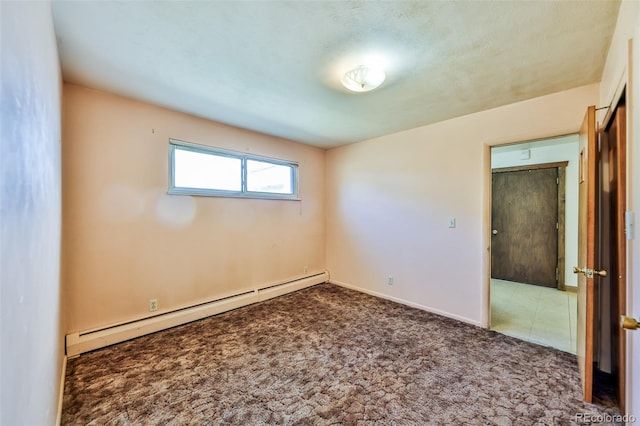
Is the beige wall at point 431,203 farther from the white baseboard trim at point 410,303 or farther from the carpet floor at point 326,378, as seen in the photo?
the carpet floor at point 326,378

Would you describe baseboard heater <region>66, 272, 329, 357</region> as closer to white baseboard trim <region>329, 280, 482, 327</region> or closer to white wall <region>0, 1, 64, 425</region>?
white baseboard trim <region>329, 280, 482, 327</region>

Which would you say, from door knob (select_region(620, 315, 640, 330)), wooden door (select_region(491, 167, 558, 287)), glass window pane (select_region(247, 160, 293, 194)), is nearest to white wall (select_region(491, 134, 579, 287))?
wooden door (select_region(491, 167, 558, 287))

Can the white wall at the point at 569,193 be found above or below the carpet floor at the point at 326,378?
above

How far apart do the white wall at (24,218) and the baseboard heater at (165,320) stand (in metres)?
1.30

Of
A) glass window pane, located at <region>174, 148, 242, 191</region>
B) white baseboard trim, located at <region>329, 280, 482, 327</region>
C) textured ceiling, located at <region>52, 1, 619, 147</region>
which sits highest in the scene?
textured ceiling, located at <region>52, 1, 619, 147</region>

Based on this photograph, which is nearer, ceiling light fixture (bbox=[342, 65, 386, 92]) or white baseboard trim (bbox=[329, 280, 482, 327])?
ceiling light fixture (bbox=[342, 65, 386, 92])

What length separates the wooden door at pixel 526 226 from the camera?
4359 mm

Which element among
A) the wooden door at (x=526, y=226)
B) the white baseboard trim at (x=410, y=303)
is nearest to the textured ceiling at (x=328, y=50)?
the white baseboard trim at (x=410, y=303)

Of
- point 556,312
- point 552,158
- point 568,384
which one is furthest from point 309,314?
point 552,158

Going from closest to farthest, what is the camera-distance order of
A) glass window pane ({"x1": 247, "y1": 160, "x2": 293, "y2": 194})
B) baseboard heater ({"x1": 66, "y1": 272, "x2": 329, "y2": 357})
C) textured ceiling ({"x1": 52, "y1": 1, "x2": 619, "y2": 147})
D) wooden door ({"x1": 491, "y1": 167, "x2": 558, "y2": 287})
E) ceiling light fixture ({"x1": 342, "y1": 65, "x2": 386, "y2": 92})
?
1. textured ceiling ({"x1": 52, "y1": 1, "x2": 619, "y2": 147})
2. ceiling light fixture ({"x1": 342, "y1": 65, "x2": 386, "y2": 92})
3. baseboard heater ({"x1": 66, "y1": 272, "x2": 329, "y2": 357})
4. glass window pane ({"x1": 247, "y1": 160, "x2": 293, "y2": 194})
5. wooden door ({"x1": 491, "y1": 167, "x2": 558, "y2": 287})

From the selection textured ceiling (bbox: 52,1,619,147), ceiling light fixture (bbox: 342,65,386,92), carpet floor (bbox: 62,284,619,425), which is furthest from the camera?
ceiling light fixture (bbox: 342,65,386,92)

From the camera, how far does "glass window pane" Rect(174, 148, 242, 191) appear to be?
3.02 meters

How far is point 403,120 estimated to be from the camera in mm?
3176

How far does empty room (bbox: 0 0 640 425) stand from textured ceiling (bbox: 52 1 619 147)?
17mm
